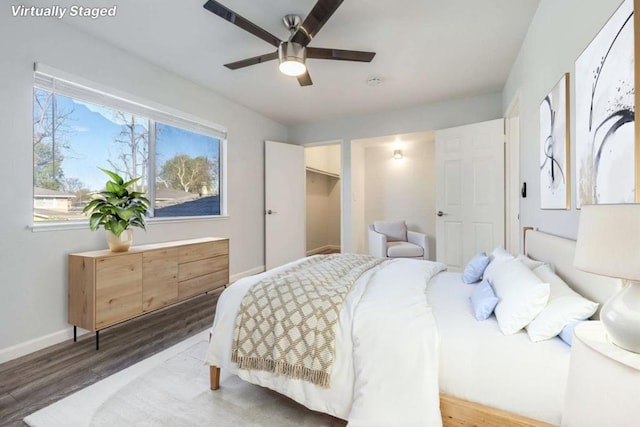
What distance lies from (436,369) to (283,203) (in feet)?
12.5

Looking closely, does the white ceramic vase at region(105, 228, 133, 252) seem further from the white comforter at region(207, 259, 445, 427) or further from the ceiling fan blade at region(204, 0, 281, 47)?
the ceiling fan blade at region(204, 0, 281, 47)

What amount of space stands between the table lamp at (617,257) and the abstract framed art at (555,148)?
1029mm

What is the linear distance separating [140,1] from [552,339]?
3.11 meters

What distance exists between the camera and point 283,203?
4730 millimetres

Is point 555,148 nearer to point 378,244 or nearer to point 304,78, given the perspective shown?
point 304,78

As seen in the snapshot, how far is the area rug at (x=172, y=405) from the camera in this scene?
1437 mm

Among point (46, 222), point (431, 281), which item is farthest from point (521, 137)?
point (46, 222)

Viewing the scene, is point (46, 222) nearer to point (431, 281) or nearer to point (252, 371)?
point (252, 371)

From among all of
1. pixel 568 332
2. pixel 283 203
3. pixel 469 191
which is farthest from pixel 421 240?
pixel 568 332

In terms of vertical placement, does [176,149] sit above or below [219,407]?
above

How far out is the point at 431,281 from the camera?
2020 millimetres

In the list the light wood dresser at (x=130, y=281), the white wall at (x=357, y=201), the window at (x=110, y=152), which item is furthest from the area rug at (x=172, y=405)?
the white wall at (x=357, y=201)

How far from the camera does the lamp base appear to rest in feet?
2.10

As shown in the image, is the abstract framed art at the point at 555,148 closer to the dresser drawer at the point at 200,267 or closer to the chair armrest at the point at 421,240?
the chair armrest at the point at 421,240
